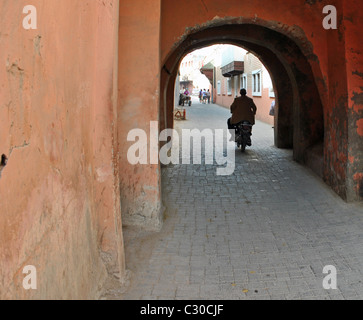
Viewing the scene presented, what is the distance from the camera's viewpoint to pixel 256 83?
22469 millimetres

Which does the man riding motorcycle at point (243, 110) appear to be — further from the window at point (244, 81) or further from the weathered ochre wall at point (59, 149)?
the window at point (244, 81)

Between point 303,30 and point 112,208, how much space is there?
4887 mm

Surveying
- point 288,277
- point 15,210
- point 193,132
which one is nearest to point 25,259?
point 15,210

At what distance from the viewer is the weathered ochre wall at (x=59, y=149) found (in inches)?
78.2

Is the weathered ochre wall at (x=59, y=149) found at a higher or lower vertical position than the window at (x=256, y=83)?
lower

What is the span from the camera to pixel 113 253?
381 centimetres

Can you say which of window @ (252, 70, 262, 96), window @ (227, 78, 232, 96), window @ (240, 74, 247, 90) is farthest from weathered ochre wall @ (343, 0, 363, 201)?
window @ (227, 78, 232, 96)

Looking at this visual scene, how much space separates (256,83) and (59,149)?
2084 centimetres

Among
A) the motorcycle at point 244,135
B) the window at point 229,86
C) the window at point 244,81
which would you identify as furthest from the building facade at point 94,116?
the window at point 229,86

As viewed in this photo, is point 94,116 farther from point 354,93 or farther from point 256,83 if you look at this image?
point 256,83

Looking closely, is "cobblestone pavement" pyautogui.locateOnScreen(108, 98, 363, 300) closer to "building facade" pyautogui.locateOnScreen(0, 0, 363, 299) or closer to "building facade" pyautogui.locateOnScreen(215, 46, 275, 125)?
"building facade" pyautogui.locateOnScreen(0, 0, 363, 299)

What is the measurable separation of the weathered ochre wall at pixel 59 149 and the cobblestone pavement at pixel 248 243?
75cm

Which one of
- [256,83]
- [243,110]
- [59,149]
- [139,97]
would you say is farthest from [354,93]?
[256,83]

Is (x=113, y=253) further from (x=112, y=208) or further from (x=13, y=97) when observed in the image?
(x=13, y=97)
